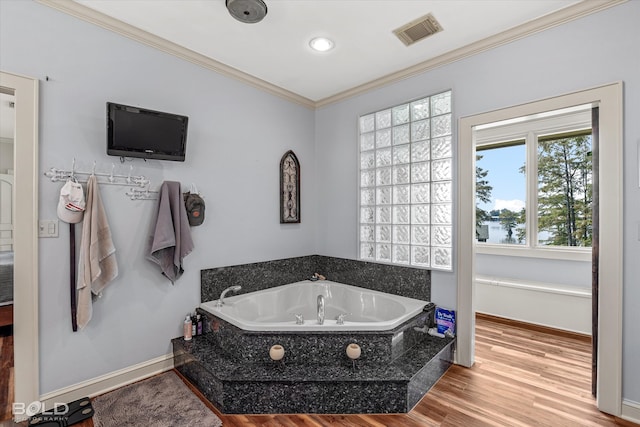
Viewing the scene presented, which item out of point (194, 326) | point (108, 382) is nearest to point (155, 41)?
point (194, 326)

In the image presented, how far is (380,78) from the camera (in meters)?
3.06

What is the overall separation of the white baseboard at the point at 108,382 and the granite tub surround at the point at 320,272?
579 millimetres

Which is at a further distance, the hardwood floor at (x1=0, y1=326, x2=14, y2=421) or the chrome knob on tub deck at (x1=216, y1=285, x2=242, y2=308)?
the chrome knob on tub deck at (x1=216, y1=285, x2=242, y2=308)

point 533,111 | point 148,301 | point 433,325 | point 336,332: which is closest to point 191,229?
point 148,301

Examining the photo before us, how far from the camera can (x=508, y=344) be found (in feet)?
9.91

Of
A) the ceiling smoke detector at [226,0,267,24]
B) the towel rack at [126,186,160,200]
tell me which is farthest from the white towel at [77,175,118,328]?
the ceiling smoke detector at [226,0,267,24]

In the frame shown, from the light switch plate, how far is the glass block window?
2524mm

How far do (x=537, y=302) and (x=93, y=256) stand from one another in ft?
13.6

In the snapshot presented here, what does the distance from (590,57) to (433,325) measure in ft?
7.36

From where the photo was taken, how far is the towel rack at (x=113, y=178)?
1.99 metres

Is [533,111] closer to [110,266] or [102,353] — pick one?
[110,266]

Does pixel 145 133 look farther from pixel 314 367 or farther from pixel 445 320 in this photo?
pixel 445 320

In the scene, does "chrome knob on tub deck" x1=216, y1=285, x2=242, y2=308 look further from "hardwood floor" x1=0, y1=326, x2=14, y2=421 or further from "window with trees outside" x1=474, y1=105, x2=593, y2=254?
"window with trees outside" x1=474, y1=105, x2=593, y2=254

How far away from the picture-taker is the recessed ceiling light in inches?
94.0
